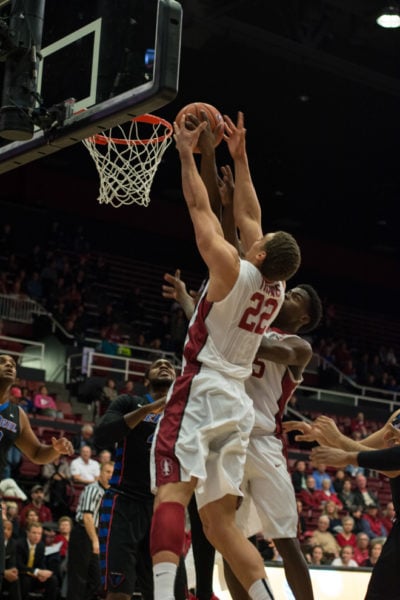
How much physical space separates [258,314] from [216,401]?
52 cm

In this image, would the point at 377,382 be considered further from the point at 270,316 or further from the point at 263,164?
the point at 270,316

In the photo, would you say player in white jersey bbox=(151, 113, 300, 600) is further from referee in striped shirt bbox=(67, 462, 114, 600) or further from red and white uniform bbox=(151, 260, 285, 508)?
referee in striped shirt bbox=(67, 462, 114, 600)

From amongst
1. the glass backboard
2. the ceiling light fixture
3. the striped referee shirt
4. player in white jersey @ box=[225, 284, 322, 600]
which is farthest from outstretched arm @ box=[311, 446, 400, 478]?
the ceiling light fixture

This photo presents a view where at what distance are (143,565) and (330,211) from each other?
21.8 m

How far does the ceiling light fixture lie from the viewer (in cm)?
1642

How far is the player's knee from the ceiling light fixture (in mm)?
13695

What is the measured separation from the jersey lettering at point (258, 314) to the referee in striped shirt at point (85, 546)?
5929 mm

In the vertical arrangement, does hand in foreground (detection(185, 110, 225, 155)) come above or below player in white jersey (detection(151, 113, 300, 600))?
above

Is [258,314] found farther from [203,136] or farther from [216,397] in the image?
[203,136]

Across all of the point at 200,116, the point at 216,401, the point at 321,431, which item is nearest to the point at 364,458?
the point at 321,431

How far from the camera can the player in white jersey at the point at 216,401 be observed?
4594mm

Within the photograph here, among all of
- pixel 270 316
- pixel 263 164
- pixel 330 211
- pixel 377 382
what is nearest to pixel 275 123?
pixel 263 164

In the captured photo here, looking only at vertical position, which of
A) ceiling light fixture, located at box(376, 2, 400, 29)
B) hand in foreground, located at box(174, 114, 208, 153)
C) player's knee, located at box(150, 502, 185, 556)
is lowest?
player's knee, located at box(150, 502, 185, 556)

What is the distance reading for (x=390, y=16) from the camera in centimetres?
1653
